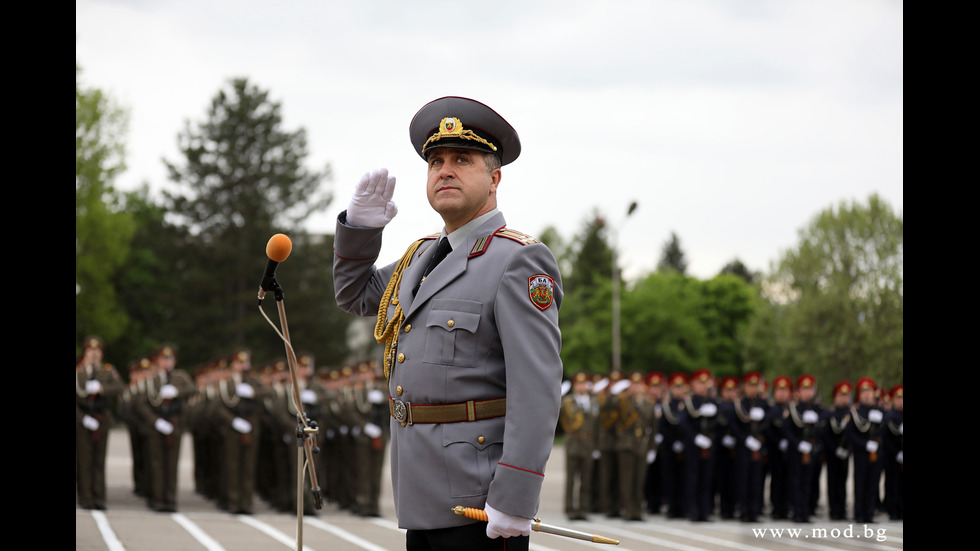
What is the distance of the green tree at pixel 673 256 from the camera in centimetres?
8369

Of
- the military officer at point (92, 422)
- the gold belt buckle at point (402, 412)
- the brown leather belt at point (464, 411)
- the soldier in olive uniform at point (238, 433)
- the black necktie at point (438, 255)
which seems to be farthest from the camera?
the soldier in olive uniform at point (238, 433)

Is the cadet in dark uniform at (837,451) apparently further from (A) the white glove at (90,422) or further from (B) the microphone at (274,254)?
(B) the microphone at (274,254)

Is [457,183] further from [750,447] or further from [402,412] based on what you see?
[750,447]

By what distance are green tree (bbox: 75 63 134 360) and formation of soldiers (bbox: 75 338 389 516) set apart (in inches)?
959

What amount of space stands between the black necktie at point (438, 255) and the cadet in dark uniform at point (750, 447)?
1141cm

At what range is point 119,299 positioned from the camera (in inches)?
1869

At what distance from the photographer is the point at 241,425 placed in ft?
43.7

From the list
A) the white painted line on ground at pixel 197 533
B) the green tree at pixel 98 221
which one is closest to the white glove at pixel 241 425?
the white painted line on ground at pixel 197 533

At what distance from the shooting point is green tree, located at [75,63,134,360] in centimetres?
3741

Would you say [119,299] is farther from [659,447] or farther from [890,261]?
[659,447]

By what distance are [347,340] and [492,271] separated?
4494 cm

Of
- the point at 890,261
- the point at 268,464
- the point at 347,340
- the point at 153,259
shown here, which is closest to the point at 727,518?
the point at 268,464

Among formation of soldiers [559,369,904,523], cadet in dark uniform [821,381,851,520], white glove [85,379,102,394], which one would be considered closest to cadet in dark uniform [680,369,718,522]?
formation of soldiers [559,369,904,523]

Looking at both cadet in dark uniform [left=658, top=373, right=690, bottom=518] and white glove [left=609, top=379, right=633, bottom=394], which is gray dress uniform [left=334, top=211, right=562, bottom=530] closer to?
white glove [left=609, top=379, right=633, bottom=394]
